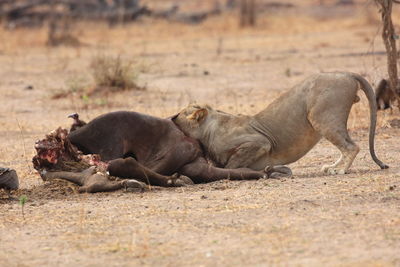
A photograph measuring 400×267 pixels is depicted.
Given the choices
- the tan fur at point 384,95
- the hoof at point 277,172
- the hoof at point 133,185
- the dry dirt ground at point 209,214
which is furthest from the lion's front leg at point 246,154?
the tan fur at point 384,95

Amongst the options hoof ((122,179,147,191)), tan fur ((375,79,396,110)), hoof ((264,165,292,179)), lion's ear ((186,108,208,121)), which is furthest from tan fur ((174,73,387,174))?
tan fur ((375,79,396,110))

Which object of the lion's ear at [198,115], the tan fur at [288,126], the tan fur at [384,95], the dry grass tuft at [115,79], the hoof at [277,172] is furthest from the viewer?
the dry grass tuft at [115,79]

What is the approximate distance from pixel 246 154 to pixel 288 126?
44 cm

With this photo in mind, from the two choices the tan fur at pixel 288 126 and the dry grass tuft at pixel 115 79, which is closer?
the tan fur at pixel 288 126

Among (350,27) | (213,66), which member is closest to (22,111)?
(213,66)

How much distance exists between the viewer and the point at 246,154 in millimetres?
7754

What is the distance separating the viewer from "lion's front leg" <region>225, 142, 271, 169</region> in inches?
304

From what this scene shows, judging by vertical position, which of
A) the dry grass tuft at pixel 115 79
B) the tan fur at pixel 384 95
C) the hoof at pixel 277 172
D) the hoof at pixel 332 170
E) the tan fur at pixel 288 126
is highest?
Answer: the tan fur at pixel 288 126

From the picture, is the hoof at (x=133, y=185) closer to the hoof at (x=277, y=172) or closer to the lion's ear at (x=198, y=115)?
the lion's ear at (x=198, y=115)

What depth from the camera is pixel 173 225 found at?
5930mm

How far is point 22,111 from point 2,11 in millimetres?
12400

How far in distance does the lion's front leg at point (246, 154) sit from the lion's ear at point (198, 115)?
396 millimetres

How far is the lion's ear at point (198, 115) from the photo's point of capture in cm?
782

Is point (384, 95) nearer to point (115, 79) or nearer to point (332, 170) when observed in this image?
point (332, 170)
